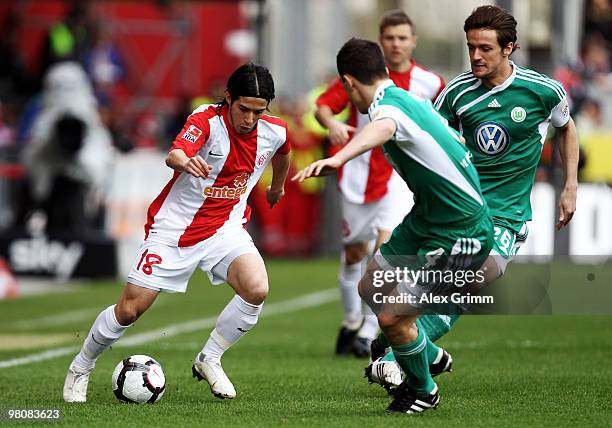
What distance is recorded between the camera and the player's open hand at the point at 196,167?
23.3ft

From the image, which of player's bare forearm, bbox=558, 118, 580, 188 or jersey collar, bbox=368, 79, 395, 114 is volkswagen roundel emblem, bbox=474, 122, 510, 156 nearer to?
player's bare forearm, bbox=558, 118, 580, 188

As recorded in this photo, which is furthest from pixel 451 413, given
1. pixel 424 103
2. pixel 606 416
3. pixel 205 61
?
pixel 205 61

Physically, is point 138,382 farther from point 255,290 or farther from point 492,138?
point 492,138

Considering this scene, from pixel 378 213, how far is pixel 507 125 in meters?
2.41

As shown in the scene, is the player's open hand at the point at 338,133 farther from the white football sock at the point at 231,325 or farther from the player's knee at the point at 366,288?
the player's knee at the point at 366,288

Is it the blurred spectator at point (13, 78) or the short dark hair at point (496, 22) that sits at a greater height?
the short dark hair at point (496, 22)

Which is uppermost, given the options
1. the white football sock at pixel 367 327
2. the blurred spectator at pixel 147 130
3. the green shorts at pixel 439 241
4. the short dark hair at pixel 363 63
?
the short dark hair at pixel 363 63

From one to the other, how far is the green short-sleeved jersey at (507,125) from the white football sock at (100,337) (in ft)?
7.41

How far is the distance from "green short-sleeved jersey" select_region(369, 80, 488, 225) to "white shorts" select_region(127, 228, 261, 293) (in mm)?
1266

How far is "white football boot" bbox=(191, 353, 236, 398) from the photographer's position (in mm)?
7750

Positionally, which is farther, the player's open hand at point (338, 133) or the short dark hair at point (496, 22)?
the player's open hand at point (338, 133)

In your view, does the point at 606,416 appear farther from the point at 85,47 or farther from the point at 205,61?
the point at 205,61

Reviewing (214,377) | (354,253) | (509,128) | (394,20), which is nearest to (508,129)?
(509,128)

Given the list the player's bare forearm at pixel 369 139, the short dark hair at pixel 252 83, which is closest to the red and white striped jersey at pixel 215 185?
the short dark hair at pixel 252 83
